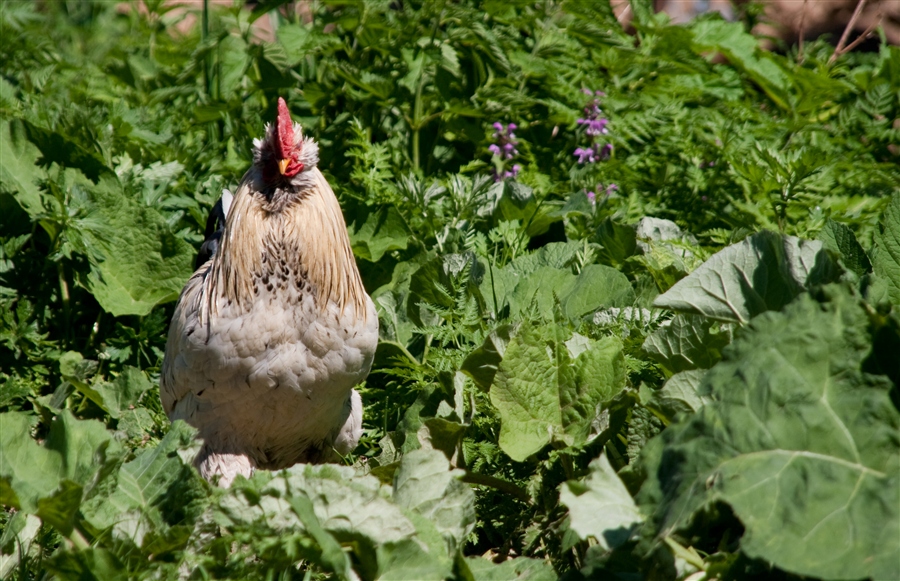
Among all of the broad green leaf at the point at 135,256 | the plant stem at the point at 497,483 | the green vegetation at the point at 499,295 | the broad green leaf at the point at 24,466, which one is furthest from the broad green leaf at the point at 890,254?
the broad green leaf at the point at 135,256

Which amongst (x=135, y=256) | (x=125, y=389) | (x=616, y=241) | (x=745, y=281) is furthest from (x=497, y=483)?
(x=135, y=256)

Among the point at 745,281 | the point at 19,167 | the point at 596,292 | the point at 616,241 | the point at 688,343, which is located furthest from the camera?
the point at 19,167

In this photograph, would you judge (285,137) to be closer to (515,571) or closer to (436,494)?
(436,494)

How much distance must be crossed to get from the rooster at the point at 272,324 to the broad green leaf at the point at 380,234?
74 centimetres

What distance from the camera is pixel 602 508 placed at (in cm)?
214

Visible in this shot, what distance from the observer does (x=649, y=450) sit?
6.93 ft

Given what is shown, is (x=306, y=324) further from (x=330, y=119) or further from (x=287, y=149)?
(x=330, y=119)

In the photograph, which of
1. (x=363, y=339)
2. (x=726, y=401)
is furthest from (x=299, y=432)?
(x=726, y=401)

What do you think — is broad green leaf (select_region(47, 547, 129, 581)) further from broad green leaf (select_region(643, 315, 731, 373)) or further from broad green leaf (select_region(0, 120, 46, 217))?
broad green leaf (select_region(0, 120, 46, 217))

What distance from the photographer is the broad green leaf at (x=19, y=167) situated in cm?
375

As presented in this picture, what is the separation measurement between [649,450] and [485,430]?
0.96 meters

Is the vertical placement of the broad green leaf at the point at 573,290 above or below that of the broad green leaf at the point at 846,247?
below

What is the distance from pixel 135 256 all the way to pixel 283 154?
1.35m

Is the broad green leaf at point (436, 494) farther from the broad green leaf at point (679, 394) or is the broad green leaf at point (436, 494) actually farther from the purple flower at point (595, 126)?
the purple flower at point (595, 126)
